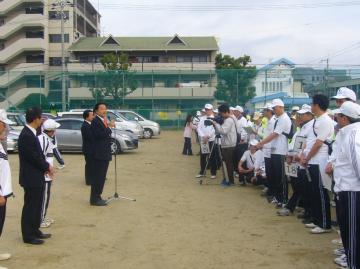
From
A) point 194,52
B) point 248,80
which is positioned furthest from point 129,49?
point 248,80

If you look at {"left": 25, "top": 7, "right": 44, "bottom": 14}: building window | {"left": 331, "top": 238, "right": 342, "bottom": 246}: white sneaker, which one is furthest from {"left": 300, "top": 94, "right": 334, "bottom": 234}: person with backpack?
{"left": 25, "top": 7, "right": 44, "bottom": 14}: building window

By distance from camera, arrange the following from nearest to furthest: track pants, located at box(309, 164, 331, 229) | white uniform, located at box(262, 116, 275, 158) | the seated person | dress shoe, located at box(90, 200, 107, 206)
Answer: track pants, located at box(309, 164, 331, 229) → white uniform, located at box(262, 116, 275, 158) → dress shoe, located at box(90, 200, 107, 206) → the seated person

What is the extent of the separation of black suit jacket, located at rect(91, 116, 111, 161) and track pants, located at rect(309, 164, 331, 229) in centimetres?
405

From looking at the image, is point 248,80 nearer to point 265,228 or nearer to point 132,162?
point 132,162

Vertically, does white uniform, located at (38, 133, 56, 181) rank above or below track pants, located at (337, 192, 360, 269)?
above

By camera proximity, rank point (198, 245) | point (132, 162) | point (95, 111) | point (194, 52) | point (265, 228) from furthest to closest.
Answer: point (194, 52) < point (132, 162) < point (95, 111) < point (265, 228) < point (198, 245)

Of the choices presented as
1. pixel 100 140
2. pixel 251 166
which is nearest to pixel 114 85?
pixel 251 166

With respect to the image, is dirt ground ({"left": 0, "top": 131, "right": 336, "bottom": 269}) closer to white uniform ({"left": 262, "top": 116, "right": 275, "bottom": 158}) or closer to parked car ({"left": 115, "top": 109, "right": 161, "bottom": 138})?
white uniform ({"left": 262, "top": 116, "right": 275, "bottom": 158})

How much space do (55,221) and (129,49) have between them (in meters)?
51.7

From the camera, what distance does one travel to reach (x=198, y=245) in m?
7.07

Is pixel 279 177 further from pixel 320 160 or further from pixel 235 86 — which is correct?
pixel 235 86

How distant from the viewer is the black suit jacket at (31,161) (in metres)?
6.87

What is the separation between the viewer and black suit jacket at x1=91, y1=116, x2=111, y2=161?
9.88 m

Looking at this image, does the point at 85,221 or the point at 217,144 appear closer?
the point at 85,221
